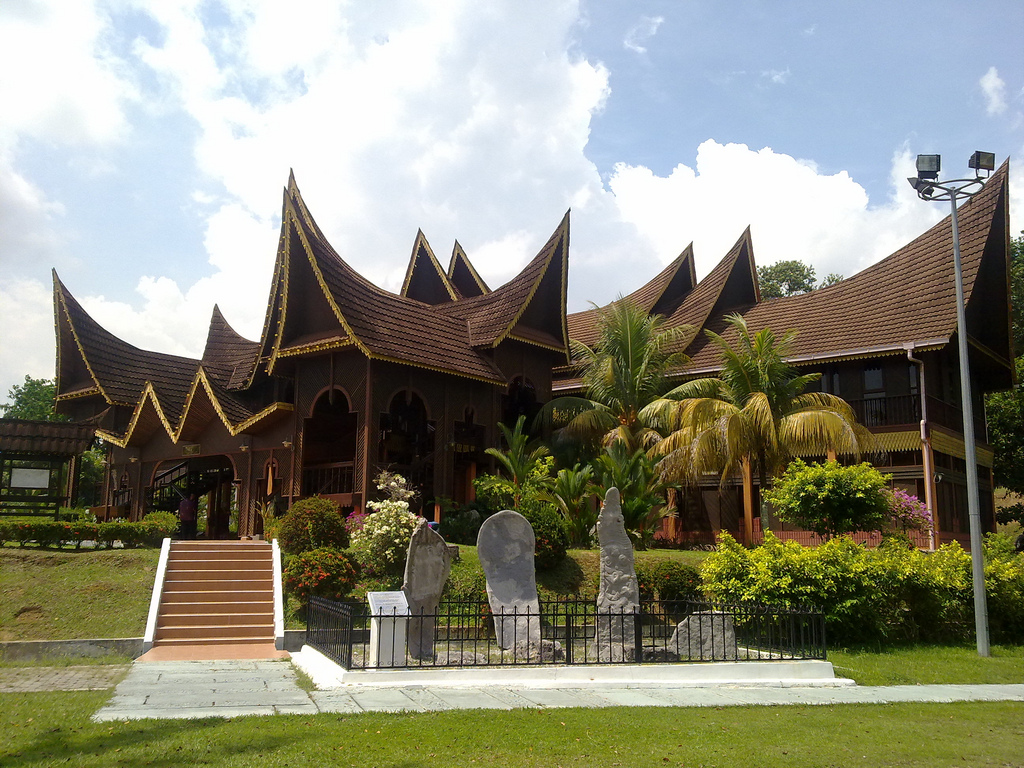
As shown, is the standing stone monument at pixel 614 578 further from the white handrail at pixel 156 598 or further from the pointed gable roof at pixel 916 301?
the pointed gable roof at pixel 916 301

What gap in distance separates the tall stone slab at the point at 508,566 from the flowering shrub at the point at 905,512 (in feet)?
28.2

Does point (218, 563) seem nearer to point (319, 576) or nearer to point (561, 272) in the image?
point (319, 576)

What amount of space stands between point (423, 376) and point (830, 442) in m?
9.70

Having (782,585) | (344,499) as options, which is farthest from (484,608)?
(344,499)

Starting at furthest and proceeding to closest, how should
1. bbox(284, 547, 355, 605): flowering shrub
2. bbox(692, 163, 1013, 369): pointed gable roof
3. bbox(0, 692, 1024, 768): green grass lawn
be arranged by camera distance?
bbox(692, 163, 1013, 369): pointed gable roof → bbox(284, 547, 355, 605): flowering shrub → bbox(0, 692, 1024, 768): green grass lawn

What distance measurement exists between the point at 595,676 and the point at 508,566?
2531 mm

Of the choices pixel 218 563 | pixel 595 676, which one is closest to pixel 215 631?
pixel 218 563

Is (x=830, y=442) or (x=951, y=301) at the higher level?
(x=951, y=301)

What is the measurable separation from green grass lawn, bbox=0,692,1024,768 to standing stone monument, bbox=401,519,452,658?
3.48 meters

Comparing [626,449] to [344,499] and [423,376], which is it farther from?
[344,499]

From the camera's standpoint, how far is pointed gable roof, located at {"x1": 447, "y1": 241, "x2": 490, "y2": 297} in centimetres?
3172

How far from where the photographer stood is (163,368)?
31.6 meters

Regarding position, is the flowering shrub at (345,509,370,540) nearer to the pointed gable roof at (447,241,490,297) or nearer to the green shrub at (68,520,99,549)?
the green shrub at (68,520,99,549)

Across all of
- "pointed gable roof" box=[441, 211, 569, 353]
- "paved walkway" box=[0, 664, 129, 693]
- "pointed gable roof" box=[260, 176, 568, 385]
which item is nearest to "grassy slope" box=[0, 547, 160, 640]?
"paved walkway" box=[0, 664, 129, 693]
